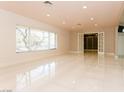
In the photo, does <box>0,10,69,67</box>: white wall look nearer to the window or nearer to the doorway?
the window

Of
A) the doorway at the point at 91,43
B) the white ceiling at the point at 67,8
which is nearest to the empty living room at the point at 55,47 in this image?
the white ceiling at the point at 67,8

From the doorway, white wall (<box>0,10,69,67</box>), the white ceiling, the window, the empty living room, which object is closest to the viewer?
the empty living room

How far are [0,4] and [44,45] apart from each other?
5307mm

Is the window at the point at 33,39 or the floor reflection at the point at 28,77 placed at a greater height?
the window at the point at 33,39

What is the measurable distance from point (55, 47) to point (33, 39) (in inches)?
126

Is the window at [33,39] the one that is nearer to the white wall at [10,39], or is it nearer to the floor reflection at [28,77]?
the white wall at [10,39]

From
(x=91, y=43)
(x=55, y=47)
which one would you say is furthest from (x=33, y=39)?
(x=91, y=43)

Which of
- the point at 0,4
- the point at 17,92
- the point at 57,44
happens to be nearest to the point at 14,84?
the point at 17,92

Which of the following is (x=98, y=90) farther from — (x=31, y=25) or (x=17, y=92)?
(x=31, y=25)

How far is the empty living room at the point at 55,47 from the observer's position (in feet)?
12.1

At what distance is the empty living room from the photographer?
3682 millimetres

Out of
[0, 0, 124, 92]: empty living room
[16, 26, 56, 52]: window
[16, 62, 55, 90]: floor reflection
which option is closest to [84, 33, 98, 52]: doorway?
[0, 0, 124, 92]: empty living room

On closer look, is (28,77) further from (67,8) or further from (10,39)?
(67,8)

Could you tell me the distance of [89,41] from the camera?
19.7 meters
